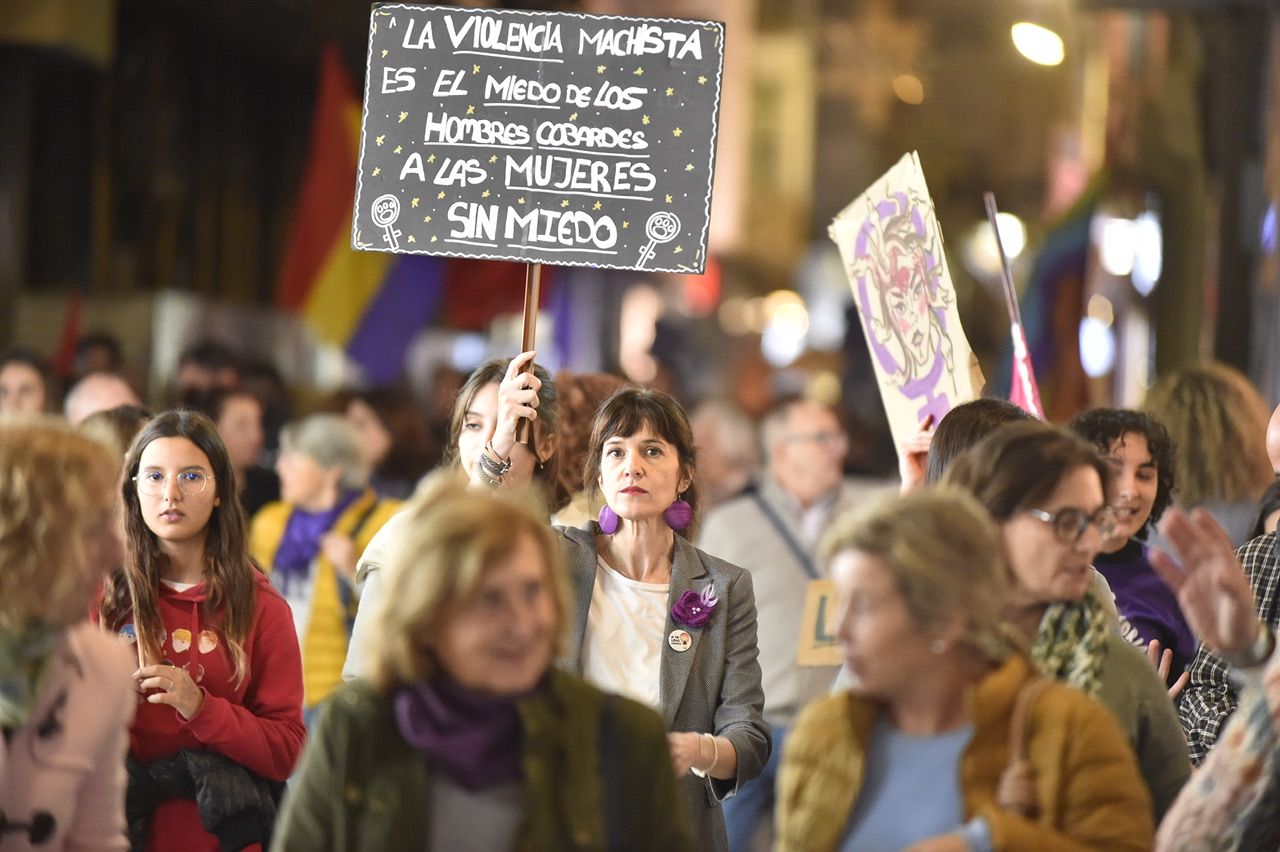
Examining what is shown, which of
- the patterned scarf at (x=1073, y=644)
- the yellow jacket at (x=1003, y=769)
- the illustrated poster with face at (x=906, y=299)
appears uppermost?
the illustrated poster with face at (x=906, y=299)

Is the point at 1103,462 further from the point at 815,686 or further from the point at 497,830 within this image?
the point at 815,686

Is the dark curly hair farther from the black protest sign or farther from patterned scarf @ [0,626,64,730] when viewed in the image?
patterned scarf @ [0,626,64,730]

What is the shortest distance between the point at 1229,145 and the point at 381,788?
9.25 meters

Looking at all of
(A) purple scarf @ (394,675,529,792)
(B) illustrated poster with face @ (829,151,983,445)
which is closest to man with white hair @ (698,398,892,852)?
(B) illustrated poster with face @ (829,151,983,445)

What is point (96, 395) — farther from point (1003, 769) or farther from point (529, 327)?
point (1003, 769)

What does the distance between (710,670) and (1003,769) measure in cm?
151

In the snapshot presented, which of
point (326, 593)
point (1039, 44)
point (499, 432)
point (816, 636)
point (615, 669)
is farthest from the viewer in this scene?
point (1039, 44)

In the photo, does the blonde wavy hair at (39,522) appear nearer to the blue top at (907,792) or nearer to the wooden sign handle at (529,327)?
the blue top at (907,792)

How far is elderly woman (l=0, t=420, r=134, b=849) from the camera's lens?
11.2 feet

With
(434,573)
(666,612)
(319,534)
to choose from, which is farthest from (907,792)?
(319,534)

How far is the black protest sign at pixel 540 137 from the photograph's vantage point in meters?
5.33

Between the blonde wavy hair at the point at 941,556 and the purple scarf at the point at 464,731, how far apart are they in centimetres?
76

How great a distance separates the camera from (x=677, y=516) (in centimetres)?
497

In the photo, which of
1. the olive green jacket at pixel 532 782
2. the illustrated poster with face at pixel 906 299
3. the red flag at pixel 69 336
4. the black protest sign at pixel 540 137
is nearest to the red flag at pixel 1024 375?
the illustrated poster with face at pixel 906 299
